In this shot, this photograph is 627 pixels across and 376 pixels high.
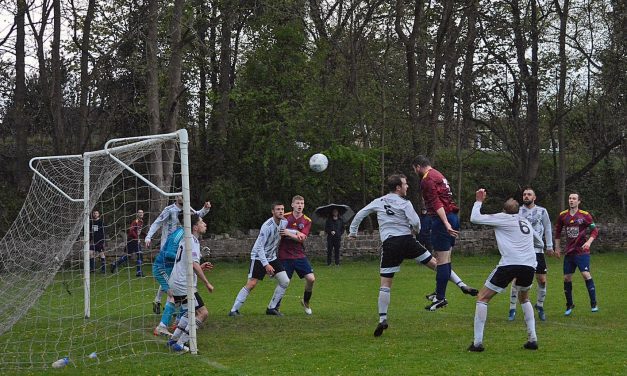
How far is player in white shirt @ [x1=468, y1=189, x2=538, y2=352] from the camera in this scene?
34.2ft

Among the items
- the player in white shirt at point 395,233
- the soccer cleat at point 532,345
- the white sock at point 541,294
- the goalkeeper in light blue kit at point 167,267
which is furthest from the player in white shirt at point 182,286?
the white sock at point 541,294

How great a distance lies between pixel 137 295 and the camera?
1738 cm

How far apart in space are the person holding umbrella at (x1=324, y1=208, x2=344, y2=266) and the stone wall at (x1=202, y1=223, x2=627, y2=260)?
65 cm

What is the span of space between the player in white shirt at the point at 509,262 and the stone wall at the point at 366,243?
58.8ft

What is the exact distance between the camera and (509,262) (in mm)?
10469

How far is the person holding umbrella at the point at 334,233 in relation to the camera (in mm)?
27469

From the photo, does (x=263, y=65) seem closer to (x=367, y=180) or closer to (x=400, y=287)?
(x=367, y=180)

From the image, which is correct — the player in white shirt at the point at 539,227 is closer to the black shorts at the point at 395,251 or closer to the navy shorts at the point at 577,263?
the navy shorts at the point at 577,263

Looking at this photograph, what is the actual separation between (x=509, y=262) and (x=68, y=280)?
875 cm

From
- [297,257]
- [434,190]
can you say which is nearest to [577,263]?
[434,190]

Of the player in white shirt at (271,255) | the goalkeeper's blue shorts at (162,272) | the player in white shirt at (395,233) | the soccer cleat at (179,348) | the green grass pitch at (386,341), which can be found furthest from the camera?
the player in white shirt at (271,255)

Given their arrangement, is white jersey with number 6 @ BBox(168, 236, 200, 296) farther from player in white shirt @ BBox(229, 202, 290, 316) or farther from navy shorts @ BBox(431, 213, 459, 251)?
navy shorts @ BBox(431, 213, 459, 251)

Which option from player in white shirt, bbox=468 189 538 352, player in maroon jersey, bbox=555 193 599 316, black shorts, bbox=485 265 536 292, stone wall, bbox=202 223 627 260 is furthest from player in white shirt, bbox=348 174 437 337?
stone wall, bbox=202 223 627 260

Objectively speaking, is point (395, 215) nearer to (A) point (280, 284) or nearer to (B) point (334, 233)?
(A) point (280, 284)
